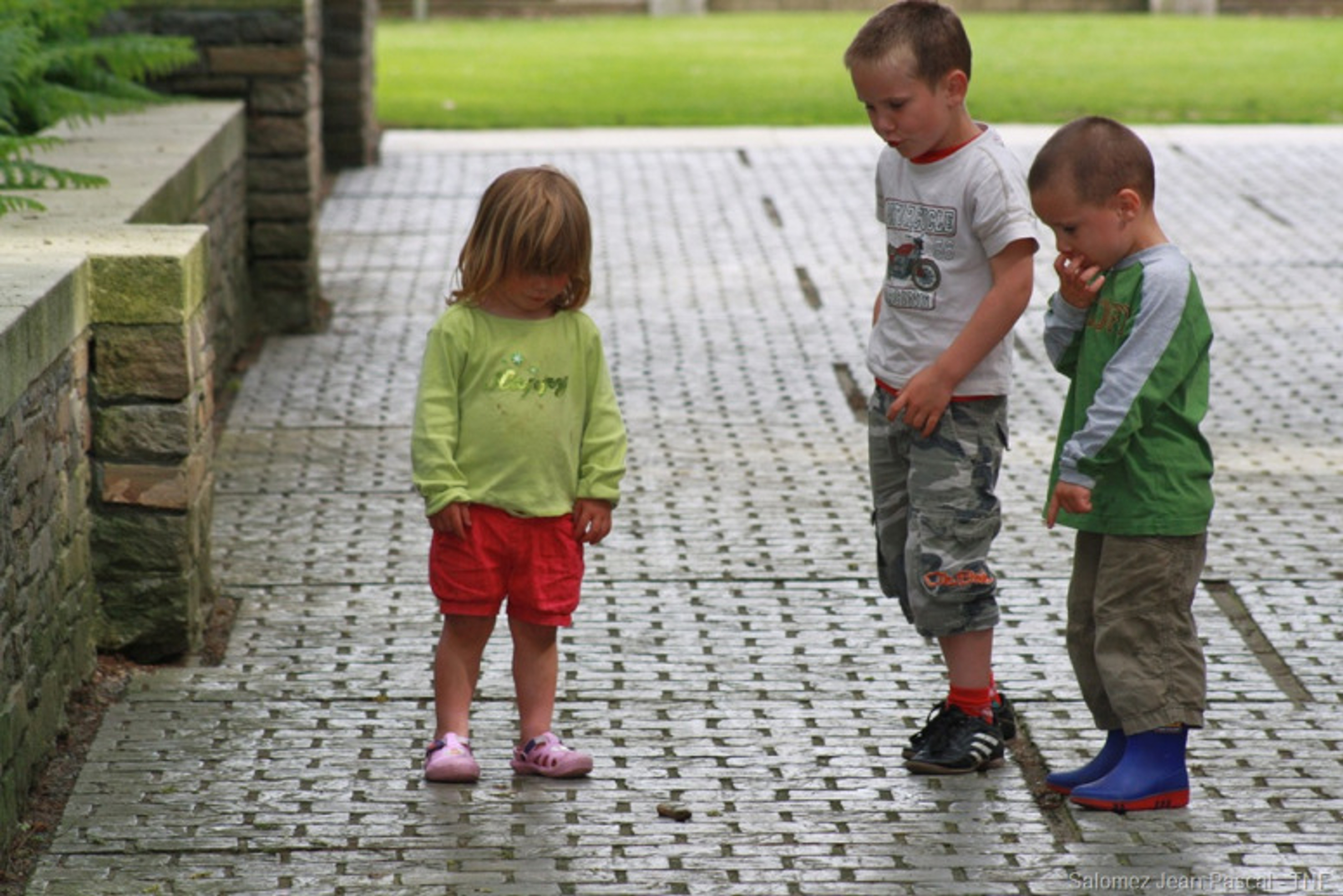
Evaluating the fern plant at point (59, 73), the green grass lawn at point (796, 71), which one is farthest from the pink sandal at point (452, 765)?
the green grass lawn at point (796, 71)

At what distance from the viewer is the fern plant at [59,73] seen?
19.8 ft

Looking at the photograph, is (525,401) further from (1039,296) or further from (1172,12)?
(1172,12)

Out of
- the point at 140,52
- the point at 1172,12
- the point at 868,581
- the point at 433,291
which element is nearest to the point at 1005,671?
the point at 868,581

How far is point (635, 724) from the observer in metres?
4.77

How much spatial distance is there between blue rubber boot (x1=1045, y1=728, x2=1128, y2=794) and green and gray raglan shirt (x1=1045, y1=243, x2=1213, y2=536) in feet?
1.52

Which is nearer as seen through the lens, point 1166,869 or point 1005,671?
point 1166,869

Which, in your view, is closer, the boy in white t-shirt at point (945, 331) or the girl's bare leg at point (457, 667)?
the boy in white t-shirt at point (945, 331)

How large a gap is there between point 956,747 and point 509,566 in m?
1.02

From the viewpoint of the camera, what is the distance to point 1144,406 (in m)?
4.03

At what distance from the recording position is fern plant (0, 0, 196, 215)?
604 centimetres

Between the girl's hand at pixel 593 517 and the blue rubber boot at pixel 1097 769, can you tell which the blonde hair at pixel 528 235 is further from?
the blue rubber boot at pixel 1097 769

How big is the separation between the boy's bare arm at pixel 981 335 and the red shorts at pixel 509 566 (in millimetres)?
791

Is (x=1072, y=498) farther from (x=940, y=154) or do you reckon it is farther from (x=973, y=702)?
(x=940, y=154)

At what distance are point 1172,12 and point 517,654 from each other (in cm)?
2893
